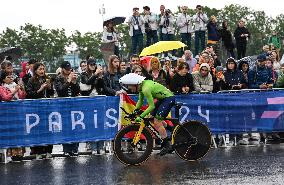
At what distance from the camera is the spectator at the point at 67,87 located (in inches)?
626

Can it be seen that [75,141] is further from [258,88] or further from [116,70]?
[258,88]

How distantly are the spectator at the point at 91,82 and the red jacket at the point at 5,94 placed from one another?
1840 millimetres

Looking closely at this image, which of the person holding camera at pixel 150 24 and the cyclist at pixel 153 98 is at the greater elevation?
the person holding camera at pixel 150 24

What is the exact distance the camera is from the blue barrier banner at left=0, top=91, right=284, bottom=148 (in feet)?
50.8

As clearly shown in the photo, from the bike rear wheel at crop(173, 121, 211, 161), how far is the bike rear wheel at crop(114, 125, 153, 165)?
63cm

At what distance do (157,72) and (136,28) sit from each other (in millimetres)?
9809

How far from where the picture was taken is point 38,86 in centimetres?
1563

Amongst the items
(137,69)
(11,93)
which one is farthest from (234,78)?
(11,93)

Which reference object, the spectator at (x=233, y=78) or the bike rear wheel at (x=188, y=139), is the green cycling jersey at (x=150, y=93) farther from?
the spectator at (x=233, y=78)

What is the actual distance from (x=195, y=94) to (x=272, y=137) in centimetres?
256

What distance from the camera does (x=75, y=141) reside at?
51.8 feet

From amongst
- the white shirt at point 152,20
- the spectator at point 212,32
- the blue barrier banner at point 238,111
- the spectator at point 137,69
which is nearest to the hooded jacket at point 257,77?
the blue barrier banner at point 238,111

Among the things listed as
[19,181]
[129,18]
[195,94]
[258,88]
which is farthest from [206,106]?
[129,18]

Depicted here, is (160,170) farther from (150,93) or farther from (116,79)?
(116,79)
